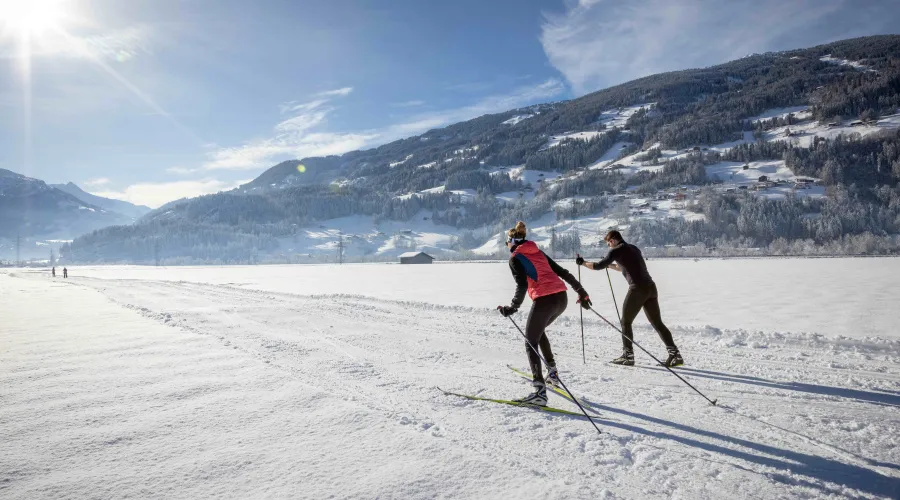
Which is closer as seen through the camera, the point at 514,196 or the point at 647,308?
the point at 647,308

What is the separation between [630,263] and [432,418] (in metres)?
4.32

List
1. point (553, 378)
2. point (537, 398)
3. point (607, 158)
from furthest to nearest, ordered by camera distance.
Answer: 1. point (607, 158)
2. point (553, 378)
3. point (537, 398)

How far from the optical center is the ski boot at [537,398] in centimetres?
482

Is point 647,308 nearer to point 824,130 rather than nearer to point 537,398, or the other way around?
point 537,398

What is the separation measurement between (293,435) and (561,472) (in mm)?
2501

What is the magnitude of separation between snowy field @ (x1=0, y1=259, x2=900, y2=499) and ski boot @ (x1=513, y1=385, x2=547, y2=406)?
32 cm

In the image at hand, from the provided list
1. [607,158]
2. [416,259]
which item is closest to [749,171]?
[607,158]

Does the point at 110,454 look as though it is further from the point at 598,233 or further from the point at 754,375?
the point at 598,233

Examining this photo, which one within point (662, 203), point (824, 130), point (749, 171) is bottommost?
point (662, 203)

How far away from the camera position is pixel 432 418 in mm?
4344

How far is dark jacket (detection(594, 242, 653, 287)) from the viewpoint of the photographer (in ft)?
21.9

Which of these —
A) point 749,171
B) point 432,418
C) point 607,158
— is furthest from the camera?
point 607,158

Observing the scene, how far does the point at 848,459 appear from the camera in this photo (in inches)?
134

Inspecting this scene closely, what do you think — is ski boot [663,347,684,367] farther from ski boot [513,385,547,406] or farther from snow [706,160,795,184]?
snow [706,160,795,184]
